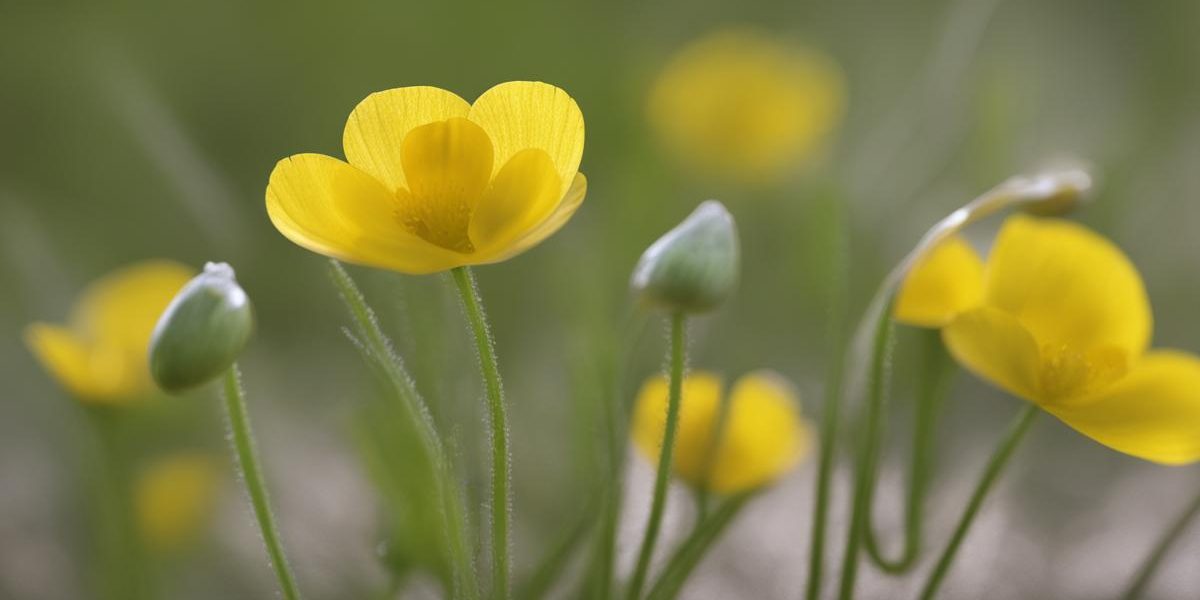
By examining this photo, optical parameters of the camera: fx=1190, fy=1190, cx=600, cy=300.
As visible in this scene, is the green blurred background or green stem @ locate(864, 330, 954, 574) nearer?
green stem @ locate(864, 330, 954, 574)

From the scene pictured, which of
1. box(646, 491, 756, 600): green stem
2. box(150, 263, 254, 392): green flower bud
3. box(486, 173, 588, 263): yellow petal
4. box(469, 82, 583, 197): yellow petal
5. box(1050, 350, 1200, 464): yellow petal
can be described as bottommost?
box(646, 491, 756, 600): green stem

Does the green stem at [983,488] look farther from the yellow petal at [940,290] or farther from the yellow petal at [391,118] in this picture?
the yellow petal at [391,118]

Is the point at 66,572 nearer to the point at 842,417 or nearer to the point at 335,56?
the point at 842,417

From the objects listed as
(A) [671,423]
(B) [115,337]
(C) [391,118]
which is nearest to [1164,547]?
(A) [671,423]

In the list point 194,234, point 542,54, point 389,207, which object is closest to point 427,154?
point 389,207

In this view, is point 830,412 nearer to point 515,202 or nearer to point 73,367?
point 515,202

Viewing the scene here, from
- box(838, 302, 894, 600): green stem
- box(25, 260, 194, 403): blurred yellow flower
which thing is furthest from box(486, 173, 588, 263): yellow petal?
box(25, 260, 194, 403): blurred yellow flower

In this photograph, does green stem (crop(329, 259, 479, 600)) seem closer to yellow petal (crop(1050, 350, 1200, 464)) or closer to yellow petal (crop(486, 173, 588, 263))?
yellow petal (crop(486, 173, 588, 263))

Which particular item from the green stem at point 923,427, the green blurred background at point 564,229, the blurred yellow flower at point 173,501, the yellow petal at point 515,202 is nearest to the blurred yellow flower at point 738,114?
the green blurred background at point 564,229

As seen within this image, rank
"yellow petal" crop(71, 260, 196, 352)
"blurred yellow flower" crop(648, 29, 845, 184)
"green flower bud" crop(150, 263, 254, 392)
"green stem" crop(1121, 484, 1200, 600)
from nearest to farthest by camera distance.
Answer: "green flower bud" crop(150, 263, 254, 392)
"green stem" crop(1121, 484, 1200, 600)
"yellow petal" crop(71, 260, 196, 352)
"blurred yellow flower" crop(648, 29, 845, 184)
